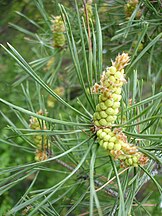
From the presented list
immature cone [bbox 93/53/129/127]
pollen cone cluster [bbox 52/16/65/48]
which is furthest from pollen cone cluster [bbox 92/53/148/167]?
pollen cone cluster [bbox 52/16/65/48]

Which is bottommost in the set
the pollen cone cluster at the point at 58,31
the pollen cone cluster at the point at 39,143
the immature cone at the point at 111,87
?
the pollen cone cluster at the point at 39,143

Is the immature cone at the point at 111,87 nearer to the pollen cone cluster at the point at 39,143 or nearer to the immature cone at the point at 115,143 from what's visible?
the immature cone at the point at 115,143

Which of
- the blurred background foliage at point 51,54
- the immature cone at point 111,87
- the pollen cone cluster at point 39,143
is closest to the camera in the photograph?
the immature cone at point 111,87

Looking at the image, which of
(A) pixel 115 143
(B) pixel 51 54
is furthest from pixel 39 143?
(B) pixel 51 54

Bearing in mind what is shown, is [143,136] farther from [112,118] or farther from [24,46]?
[24,46]

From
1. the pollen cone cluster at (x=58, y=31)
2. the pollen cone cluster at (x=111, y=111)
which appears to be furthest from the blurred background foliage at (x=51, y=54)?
the pollen cone cluster at (x=111, y=111)

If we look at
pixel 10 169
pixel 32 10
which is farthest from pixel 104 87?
pixel 32 10

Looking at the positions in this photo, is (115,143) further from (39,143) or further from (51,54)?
(51,54)
